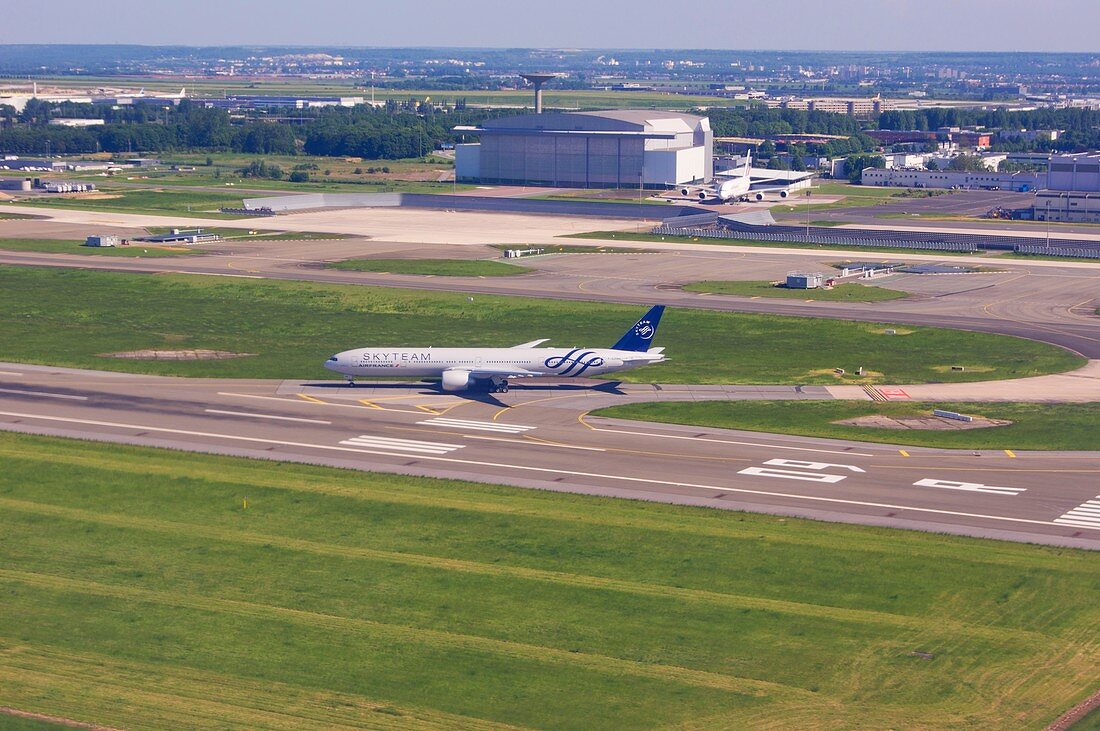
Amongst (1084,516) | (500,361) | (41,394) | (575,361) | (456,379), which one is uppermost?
(575,361)

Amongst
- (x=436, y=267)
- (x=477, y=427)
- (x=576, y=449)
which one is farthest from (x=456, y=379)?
(x=436, y=267)

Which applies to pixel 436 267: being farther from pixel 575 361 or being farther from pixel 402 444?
pixel 402 444

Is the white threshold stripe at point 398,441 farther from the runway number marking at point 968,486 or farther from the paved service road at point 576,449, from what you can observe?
the runway number marking at point 968,486

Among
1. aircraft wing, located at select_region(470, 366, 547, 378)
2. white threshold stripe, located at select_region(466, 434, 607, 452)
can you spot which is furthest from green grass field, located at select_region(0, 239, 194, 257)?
white threshold stripe, located at select_region(466, 434, 607, 452)

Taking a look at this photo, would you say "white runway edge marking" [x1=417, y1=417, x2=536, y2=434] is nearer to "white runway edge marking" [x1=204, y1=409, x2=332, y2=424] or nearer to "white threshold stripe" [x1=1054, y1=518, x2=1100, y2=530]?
"white runway edge marking" [x1=204, y1=409, x2=332, y2=424]

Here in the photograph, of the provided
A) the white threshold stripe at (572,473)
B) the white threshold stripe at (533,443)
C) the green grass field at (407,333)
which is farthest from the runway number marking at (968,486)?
the green grass field at (407,333)

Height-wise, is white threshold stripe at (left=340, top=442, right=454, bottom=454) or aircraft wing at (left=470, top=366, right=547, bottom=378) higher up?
aircraft wing at (left=470, top=366, right=547, bottom=378)

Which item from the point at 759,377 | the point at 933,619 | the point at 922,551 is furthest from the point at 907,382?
the point at 933,619
